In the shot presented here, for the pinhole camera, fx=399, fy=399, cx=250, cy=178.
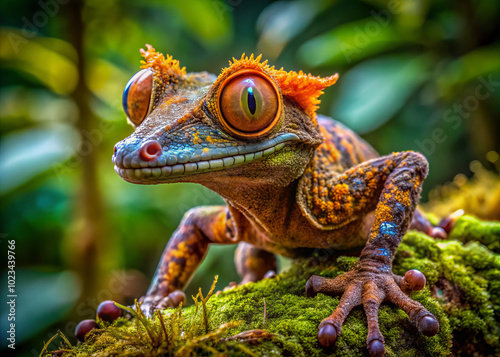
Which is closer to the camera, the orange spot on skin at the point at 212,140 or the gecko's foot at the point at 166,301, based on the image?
the orange spot on skin at the point at 212,140

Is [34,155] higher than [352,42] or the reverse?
the reverse

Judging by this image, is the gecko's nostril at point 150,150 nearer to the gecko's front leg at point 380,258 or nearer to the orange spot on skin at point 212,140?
the orange spot on skin at point 212,140

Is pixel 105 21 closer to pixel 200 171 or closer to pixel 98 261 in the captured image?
pixel 98 261

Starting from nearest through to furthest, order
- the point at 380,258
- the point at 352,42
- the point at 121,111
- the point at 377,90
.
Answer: the point at 380,258 → the point at 121,111 → the point at 377,90 → the point at 352,42

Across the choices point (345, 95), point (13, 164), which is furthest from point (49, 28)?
point (345, 95)

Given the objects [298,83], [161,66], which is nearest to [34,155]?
[161,66]

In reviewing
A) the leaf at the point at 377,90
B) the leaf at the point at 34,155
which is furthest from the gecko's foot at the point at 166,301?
the leaf at the point at 377,90

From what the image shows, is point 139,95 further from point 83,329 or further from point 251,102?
point 83,329
